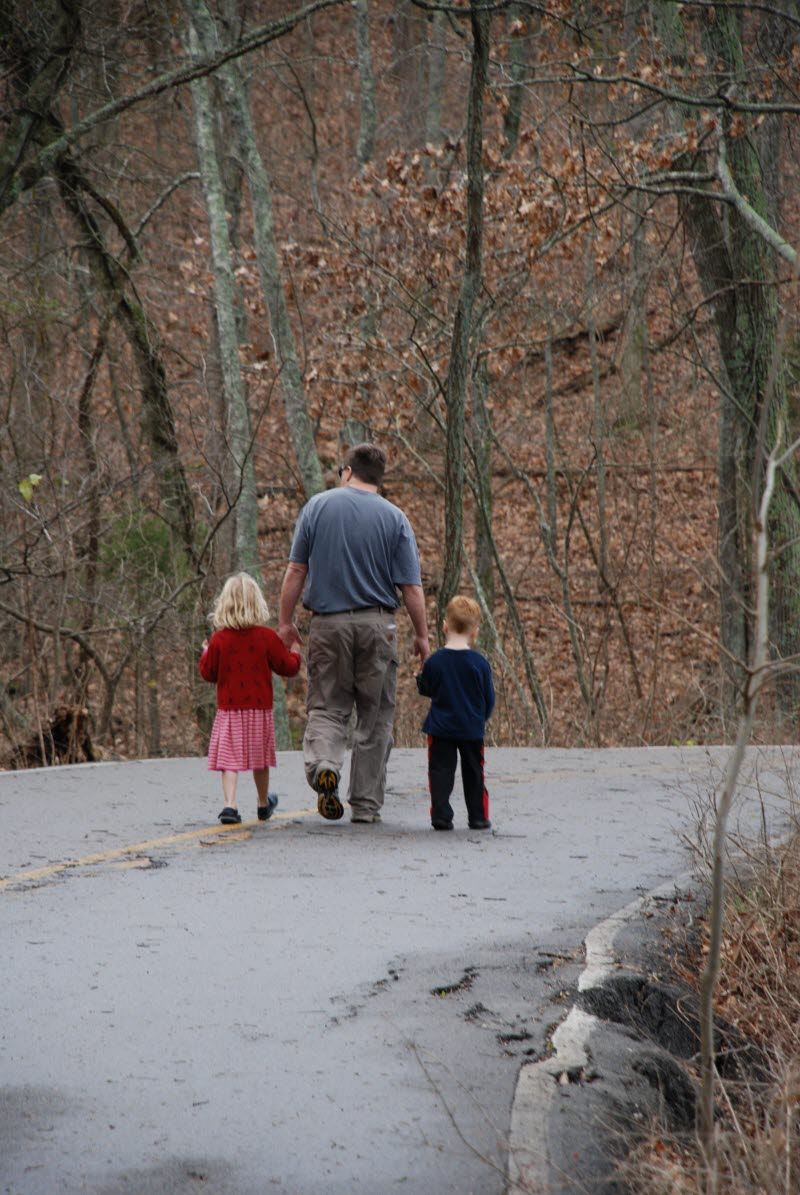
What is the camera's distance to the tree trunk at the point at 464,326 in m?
16.3

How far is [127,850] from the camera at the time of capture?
8.63m

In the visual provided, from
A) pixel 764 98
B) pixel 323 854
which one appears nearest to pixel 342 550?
pixel 323 854

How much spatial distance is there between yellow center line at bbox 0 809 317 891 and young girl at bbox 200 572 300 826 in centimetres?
34

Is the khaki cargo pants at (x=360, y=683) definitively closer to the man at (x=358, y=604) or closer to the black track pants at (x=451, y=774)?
the man at (x=358, y=604)

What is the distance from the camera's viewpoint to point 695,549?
27875 millimetres

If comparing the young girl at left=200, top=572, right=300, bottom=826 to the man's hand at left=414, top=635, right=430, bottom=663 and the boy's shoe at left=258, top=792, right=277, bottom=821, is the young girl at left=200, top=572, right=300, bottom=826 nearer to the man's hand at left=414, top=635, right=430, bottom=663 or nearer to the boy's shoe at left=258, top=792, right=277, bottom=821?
the boy's shoe at left=258, top=792, right=277, bottom=821

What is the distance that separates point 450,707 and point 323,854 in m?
1.46

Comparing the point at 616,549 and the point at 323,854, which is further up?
the point at 616,549

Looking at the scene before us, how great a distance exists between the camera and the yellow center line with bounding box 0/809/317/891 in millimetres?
7773

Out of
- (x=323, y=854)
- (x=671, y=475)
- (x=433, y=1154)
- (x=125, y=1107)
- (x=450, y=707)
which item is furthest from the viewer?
(x=671, y=475)

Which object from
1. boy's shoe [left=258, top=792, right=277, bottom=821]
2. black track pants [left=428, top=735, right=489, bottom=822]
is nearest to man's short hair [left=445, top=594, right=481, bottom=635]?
black track pants [left=428, top=735, right=489, bottom=822]

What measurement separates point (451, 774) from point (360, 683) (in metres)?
0.84

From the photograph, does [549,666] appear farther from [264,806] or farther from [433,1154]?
[433,1154]

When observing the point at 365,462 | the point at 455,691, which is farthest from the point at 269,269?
the point at 455,691
